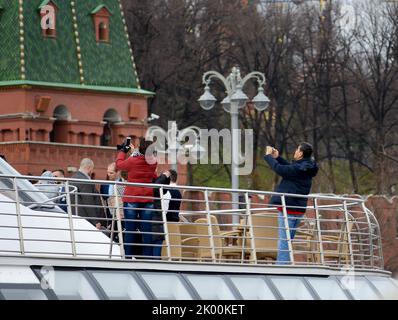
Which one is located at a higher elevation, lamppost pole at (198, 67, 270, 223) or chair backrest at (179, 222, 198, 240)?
lamppost pole at (198, 67, 270, 223)

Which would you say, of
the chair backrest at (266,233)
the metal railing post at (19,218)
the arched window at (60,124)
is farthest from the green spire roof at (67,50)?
the metal railing post at (19,218)

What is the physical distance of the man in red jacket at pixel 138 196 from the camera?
17.5 m

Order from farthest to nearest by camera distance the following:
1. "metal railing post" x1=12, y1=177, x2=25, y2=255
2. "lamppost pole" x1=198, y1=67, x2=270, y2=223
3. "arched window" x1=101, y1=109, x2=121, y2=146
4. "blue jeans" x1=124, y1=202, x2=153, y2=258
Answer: "arched window" x1=101, y1=109, x2=121, y2=146
"lamppost pole" x1=198, y1=67, x2=270, y2=223
"blue jeans" x1=124, y1=202, x2=153, y2=258
"metal railing post" x1=12, y1=177, x2=25, y2=255

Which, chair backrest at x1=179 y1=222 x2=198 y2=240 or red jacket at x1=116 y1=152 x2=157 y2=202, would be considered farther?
red jacket at x1=116 y1=152 x2=157 y2=202

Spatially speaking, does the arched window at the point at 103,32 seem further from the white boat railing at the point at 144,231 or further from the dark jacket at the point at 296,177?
the dark jacket at the point at 296,177

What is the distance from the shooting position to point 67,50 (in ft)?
238

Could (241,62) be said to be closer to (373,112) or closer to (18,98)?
(373,112)

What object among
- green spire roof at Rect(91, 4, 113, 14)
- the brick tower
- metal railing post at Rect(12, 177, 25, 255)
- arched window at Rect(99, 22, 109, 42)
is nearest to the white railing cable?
metal railing post at Rect(12, 177, 25, 255)

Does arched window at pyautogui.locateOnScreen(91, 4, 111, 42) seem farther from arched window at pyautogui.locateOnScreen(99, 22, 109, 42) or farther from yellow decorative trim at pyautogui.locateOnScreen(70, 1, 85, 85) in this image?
yellow decorative trim at pyautogui.locateOnScreen(70, 1, 85, 85)

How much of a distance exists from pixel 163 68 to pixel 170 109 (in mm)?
1870

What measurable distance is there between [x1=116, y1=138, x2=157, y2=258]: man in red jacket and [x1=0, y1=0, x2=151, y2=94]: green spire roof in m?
52.6

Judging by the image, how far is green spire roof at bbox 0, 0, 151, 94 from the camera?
71.3 metres

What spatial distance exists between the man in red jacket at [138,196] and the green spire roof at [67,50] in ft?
173

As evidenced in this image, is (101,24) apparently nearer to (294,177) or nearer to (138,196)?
(294,177)
